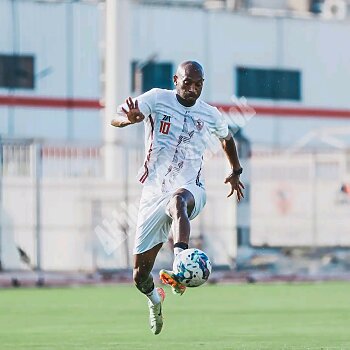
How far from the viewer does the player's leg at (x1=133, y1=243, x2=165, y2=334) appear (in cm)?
1293

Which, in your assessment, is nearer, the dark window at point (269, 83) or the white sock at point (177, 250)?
the white sock at point (177, 250)

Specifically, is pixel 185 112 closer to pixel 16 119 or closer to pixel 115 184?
A: pixel 115 184

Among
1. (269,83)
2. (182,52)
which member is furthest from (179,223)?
(269,83)

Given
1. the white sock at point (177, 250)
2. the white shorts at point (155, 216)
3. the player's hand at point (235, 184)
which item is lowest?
the white sock at point (177, 250)

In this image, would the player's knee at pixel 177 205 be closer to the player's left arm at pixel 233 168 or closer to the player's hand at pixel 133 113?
the player's hand at pixel 133 113

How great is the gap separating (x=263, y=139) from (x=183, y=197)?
37.0 metres

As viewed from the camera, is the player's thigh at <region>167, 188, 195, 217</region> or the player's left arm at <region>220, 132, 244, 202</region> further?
the player's left arm at <region>220, 132, 244, 202</region>

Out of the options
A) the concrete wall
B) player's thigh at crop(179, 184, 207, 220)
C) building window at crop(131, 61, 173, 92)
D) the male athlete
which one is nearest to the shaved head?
the male athlete

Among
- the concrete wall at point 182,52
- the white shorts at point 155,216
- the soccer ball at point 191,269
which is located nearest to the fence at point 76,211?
the white shorts at point 155,216

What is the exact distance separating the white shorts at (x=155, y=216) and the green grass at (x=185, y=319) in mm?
942

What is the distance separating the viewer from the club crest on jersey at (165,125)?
40.8ft

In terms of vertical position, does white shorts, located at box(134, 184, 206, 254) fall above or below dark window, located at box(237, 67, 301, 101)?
below

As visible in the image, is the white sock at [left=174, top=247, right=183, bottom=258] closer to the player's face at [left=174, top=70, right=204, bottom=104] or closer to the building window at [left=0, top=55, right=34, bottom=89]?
the player's face at [left=174, top=70, right=204, bottom=104]

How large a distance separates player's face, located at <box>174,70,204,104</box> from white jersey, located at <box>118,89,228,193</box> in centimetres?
16
